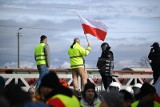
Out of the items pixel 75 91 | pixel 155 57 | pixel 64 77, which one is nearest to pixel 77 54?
pixel 64 77

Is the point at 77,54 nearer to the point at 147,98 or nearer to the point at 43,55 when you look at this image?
the point at 43,55

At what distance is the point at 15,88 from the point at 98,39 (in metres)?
11.7

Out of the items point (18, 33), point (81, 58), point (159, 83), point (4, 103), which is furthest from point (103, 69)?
point (18, 33)

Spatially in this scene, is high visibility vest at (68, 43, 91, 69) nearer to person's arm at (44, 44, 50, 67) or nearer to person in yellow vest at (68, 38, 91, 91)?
person in yellow vest at (68, 38, 91, 91)

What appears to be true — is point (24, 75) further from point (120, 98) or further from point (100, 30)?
point (120, 98)

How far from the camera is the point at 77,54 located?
1658cm

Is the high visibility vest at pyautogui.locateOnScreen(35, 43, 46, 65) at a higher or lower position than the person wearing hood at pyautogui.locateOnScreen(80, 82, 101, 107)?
higher

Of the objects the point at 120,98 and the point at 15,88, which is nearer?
the point at 15,88

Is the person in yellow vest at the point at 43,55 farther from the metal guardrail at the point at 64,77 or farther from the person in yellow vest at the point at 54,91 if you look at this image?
the person in yellow vest at the point at 54,91

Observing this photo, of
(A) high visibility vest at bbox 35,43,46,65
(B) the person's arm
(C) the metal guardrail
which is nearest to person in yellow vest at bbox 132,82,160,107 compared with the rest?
(B) the person's arm

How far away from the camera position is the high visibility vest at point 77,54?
16.4m

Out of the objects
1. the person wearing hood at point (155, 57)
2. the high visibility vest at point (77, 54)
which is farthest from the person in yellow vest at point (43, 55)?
the person wearing hood at point (155, 57)

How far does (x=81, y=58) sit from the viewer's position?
16609 millimetres

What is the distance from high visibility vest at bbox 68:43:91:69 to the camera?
53.9 ft
